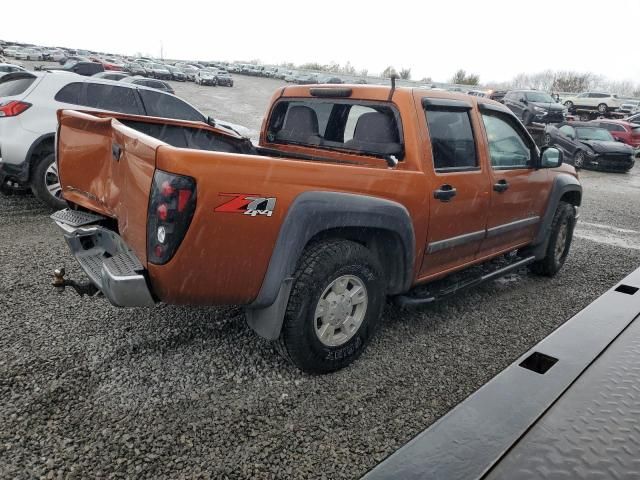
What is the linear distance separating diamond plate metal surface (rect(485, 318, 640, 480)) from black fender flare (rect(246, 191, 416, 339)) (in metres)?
1.58

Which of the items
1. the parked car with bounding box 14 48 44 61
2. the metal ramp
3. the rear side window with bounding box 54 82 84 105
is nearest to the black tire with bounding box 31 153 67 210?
the rear side window with bounding box 54 82 84 105

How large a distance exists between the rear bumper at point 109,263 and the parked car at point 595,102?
3941 centimetres

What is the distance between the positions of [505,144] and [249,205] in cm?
266

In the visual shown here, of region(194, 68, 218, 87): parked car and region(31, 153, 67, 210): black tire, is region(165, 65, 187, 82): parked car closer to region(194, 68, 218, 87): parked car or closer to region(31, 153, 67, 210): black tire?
region(194, 68, 218, 87): parked car

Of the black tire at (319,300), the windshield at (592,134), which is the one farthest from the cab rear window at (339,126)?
the windshield at (592,134)

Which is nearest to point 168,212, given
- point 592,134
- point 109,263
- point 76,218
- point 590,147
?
point 109,263

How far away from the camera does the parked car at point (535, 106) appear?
19.9 meters

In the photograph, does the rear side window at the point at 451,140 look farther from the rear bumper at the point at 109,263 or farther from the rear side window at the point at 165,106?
the rear side window at the point at 165,106

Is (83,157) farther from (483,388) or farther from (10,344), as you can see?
(483,388)

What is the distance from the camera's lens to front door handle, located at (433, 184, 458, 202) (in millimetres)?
3150

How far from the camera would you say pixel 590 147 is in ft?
51.8

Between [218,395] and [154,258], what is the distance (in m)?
0.91

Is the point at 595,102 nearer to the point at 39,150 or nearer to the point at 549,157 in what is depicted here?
the point at 549,157

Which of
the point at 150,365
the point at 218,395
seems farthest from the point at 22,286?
the point at 218,395
